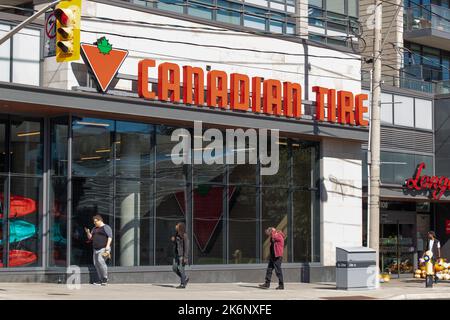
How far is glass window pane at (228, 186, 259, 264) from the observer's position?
28.4m

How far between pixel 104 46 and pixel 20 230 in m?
5.25

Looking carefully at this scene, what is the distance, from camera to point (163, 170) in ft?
87.4

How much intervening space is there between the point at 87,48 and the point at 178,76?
2.92 meters

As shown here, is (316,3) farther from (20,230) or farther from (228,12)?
(20,230)

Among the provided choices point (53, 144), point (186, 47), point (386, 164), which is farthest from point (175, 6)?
point (386, 164)

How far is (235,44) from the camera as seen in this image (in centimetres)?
2836

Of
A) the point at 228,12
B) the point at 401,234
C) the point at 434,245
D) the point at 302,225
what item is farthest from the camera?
the point at 401,234

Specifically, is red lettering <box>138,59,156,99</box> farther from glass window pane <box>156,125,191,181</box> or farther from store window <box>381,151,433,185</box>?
store window <box>381,151,433,185</box>

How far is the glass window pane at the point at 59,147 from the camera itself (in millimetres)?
24578

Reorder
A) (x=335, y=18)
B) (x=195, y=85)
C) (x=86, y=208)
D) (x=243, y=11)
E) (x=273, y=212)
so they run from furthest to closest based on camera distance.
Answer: (x=335, y=18)
(x=273, y=212)
(x=243, y=11)
(x=195, y=85)
(x=86, y=208)

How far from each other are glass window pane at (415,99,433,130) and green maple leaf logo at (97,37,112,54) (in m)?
16.6

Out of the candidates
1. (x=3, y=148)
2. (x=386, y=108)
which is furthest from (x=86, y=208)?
(x=386, y=108)

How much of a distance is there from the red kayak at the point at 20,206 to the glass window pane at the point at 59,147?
3.29 ft

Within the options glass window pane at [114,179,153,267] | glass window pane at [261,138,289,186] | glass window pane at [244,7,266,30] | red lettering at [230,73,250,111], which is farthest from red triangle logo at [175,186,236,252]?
glass window pane at [244,7,266,30]
